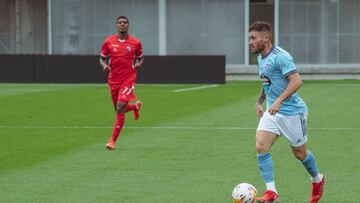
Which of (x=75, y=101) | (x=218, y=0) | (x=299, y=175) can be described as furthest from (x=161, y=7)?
(x=299, y=175)

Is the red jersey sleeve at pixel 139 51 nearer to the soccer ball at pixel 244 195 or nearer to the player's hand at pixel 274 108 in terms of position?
the player's hand at pixel 274 108

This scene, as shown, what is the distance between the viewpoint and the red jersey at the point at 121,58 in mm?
16906

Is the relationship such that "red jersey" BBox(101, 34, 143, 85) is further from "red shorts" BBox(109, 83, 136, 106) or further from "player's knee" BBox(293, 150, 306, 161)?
"player's knee" BBox(293, 150, 306, 161)

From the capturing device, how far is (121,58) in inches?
667

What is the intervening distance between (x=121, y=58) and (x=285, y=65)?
7.12 metres

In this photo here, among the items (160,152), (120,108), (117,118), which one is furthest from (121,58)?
(160,152)

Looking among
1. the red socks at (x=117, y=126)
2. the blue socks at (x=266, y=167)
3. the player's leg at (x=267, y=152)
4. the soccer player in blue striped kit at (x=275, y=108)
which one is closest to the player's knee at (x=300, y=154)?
the soccer player in blue striped kit at (x=275, y=108)

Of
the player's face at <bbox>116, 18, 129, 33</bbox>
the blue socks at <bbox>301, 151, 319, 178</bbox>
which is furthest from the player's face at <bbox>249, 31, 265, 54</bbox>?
the player's face at <bbox>116, 18, 129, 33</bbox>

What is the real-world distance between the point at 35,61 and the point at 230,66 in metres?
11.0

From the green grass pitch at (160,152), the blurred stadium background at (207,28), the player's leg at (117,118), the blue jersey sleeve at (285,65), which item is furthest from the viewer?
the blurred stadium background at (207,28)

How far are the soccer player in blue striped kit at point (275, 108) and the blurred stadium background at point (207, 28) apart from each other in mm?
33898

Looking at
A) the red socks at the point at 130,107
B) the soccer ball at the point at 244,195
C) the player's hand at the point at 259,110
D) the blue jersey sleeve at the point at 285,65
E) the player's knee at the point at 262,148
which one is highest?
the blue jersey sleeve at the point at 285,65

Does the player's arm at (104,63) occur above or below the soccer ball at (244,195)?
above

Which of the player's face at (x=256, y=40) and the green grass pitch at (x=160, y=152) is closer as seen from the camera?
the player's face at (x=256, y=40)
